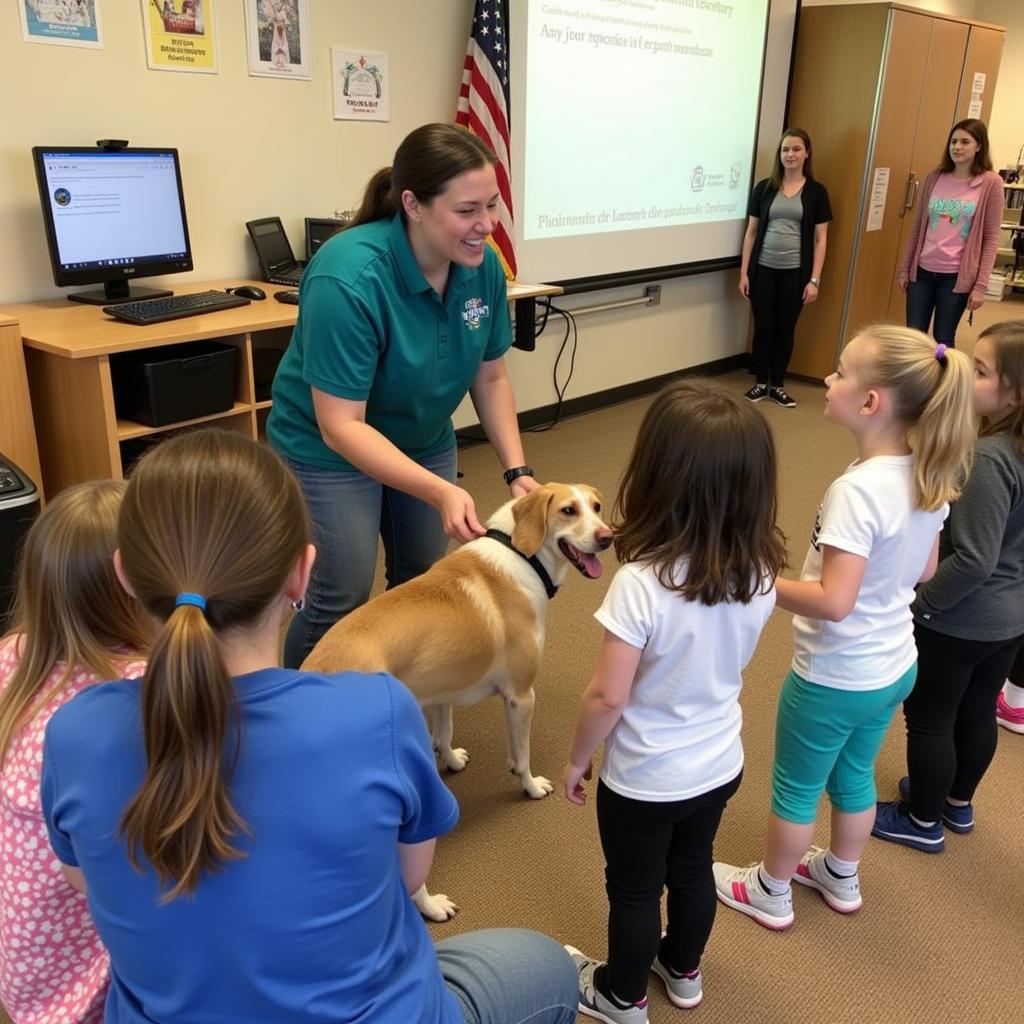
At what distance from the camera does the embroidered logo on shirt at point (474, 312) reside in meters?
1.91

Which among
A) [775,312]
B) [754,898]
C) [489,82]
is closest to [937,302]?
[775,312]

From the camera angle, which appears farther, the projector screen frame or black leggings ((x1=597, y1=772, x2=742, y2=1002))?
the projector screen frame

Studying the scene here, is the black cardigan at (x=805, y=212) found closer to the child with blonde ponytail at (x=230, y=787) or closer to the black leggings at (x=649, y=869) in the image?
the black leggings at (x=649, y=869)

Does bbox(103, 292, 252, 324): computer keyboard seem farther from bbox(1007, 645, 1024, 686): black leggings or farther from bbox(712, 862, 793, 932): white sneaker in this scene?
bbox(1007, 645, 1024, 686): black leggings

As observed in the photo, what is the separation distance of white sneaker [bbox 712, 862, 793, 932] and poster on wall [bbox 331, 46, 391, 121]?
3.20 m

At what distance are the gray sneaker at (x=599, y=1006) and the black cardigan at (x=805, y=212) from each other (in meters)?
4.68

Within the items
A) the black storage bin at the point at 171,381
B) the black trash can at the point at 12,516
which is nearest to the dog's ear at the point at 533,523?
the black trash can at the point at 12,516

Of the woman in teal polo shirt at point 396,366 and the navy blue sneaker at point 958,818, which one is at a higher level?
the woman in teal polo shirt at point 396,366

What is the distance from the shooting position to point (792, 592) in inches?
57.8

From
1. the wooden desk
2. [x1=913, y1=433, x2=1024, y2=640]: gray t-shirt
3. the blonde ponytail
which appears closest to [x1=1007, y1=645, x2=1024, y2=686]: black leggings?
[x1=913, y1=433, x2=1024, y2=640]: gray t-shirt

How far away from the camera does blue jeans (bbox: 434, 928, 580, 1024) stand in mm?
1043

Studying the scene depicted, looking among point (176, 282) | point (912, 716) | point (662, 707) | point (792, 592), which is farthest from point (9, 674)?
point (176, 282)

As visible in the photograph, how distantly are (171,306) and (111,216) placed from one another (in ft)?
1.32

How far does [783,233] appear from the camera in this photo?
17.6 ft
